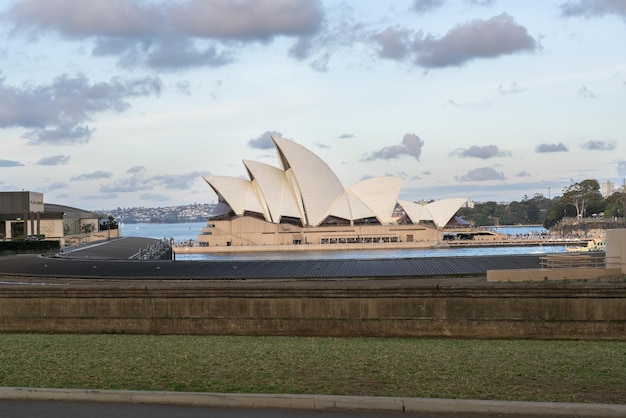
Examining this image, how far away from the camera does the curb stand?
7672mm

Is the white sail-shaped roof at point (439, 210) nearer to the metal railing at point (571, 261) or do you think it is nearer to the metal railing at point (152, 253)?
the metal railing at point (152, 253)

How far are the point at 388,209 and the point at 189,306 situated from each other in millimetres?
100840

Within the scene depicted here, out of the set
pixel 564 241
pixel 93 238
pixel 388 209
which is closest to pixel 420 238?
pixel 388 209

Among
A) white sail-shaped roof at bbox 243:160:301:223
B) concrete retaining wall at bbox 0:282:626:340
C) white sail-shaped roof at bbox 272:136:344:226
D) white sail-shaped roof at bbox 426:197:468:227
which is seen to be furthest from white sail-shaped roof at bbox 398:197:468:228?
concrete retaining wall at bbox 0:282:626:340

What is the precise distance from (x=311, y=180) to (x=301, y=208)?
715cm

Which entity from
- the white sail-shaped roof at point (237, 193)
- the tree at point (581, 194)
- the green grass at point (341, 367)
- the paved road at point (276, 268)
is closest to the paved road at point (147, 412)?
the green grass at point (341, 367)

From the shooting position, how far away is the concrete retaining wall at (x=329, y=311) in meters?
12.9

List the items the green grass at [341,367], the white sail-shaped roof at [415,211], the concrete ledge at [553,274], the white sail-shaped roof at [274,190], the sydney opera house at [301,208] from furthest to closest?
the white sail-shaped roof at [415,211]
the sydney opera house at [301,208]
the white sail-shaped roof at [274,190]
the concrete ledge at [553,274]
the green grass at [341,367]

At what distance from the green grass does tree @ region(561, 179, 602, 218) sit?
167589 millimetres

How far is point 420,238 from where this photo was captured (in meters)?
116

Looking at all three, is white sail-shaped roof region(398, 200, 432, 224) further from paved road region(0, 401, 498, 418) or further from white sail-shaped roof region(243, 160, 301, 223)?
paved road region(0, 401, 498, 418)

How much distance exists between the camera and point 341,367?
9.78 metres

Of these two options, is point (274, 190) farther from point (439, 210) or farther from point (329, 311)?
point (329, 311)

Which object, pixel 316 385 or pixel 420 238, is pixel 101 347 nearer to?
pixel 316 385
